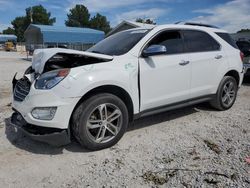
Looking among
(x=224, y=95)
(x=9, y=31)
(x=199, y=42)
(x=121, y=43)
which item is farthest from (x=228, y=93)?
(x=9, y=31)

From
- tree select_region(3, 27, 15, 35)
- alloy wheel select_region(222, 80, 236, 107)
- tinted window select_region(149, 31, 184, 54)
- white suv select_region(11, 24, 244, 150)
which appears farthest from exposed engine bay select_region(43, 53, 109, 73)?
tree select_region(3, 27, 15, 35)

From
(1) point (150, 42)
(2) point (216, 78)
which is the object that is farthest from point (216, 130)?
(1) point (150, 42)

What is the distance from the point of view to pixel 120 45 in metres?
4.44

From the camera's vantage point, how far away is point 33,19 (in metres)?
81.2

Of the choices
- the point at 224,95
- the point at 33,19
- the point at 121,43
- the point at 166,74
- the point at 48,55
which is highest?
the point at 33,19

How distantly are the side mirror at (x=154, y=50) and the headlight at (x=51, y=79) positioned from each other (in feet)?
4.20

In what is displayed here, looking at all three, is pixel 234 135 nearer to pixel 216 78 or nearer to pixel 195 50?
pixel 216 78

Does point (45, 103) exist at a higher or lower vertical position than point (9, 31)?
lower

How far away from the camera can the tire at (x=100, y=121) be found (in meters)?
3.56

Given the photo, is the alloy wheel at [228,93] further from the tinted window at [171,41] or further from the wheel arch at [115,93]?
the wheel arch at [115,93]

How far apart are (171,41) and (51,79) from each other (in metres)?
2.24

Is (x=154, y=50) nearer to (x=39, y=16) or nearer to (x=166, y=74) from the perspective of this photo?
(x=166, y=74)

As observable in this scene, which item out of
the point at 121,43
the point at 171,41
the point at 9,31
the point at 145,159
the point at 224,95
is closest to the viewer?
the point at 145,159

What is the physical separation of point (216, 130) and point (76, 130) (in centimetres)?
251
